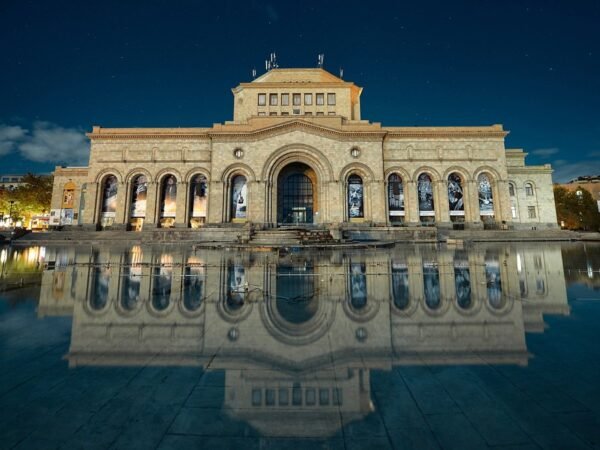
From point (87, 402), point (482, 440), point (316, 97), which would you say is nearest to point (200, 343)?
point (87, 402)

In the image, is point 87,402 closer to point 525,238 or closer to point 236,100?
point 525,238

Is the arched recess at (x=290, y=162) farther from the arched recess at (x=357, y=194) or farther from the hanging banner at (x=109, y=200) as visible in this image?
the hanging banner at (x=109, y=200)

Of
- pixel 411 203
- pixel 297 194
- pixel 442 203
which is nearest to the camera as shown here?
pixel 411 203

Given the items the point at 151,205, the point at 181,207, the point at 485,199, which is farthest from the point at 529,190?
the point at 151,205

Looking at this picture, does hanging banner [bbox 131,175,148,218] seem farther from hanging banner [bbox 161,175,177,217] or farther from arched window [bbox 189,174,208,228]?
arched window [bbox 189,174,208,228]

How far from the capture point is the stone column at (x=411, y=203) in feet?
120

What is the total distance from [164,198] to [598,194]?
330 ft

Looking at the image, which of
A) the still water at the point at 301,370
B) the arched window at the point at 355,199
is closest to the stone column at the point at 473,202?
the arched window at the point at 355,199

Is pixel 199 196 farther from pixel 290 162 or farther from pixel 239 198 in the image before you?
pixel 290 162

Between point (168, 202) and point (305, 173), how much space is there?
18.8 metres

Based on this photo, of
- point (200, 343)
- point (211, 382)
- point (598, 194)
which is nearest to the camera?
point (211, 382)

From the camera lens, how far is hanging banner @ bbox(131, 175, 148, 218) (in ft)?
124

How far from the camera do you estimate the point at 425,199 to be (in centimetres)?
3753

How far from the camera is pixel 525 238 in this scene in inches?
1202
